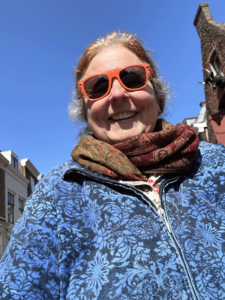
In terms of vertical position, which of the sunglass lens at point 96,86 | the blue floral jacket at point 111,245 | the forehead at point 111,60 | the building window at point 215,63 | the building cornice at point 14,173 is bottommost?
the blue floral jacket at point 111,245

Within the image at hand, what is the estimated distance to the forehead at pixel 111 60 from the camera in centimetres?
180

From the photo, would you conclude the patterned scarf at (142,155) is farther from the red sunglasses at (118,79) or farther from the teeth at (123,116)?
the red sunglasses at (118,79)

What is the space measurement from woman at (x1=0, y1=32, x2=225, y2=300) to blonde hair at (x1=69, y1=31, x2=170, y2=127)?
18 millimetres

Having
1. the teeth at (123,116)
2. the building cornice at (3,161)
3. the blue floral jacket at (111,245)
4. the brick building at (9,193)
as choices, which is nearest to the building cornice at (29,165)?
the brick building at (9,193)

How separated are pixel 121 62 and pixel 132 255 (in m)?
1.35

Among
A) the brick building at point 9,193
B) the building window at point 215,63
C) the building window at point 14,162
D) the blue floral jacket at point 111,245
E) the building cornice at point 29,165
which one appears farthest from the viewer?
the building cornice at point 29,165

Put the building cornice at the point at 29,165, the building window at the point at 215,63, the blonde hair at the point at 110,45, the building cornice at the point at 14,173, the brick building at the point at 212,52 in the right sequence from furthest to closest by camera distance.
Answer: the building cornice at the point at 29,165
the building cornice at the point at 14,173
the building window at the point at 215,63
the brick building at the point at 212,52
the blonde hair at the point at 110,45

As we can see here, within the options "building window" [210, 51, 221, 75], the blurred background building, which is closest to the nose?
the blurred background building

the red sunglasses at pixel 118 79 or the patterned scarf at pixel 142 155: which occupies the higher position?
the red sunglasses at pixel 118 79

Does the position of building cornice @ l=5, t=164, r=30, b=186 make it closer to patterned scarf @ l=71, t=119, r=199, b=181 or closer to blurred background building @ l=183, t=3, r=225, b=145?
blurred background building @ l=183, t=3, r=225, b=145

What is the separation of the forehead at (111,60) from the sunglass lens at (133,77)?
69 millimetres

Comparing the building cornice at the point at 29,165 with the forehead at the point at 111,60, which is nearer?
the forehead at the point at 111,60

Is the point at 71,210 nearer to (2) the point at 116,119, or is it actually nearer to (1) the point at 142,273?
(1) the point at 142,273

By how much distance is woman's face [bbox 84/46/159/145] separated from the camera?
1.70 meters
